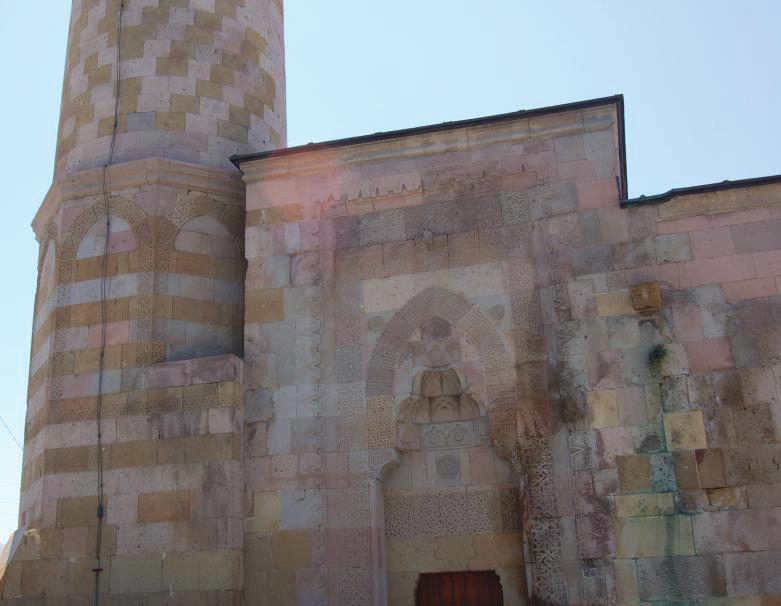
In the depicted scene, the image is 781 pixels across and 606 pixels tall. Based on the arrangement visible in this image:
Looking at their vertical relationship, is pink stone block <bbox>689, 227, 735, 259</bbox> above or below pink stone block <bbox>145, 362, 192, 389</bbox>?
above

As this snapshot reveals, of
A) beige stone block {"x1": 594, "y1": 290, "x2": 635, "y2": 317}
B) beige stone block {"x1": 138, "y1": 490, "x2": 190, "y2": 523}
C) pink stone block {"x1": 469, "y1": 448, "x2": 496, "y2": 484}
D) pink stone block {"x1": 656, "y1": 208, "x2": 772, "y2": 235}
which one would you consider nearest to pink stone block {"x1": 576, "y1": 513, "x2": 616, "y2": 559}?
pink stone block {"x1": 469, "y1": 448, "x2": 496, "y2": 484}

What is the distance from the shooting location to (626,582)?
8.30 metres

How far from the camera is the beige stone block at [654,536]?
8250 millimetres

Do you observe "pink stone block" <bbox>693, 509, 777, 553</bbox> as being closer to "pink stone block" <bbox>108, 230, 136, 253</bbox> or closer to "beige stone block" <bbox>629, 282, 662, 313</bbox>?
"beige stone block" <bbox>629, 282, 662, 313</bbox>

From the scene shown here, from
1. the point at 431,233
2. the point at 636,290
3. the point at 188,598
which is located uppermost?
the point at 431,233

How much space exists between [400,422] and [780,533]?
3.96 meters

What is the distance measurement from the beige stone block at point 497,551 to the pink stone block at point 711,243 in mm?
3608

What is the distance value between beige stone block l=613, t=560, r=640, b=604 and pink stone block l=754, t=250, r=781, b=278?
3.29 meters

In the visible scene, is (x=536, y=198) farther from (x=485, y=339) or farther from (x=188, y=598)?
(x=188, y=598)

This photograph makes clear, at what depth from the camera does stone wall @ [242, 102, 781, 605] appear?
843 cm

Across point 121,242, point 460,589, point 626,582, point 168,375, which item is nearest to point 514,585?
point 460,589

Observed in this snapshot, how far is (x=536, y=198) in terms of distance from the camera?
9812 millimetres

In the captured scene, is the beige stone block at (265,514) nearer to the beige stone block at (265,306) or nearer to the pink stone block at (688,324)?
the beige stone block at (265,306)

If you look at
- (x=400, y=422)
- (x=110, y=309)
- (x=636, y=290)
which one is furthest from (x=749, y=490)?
(x=110, y=309)
